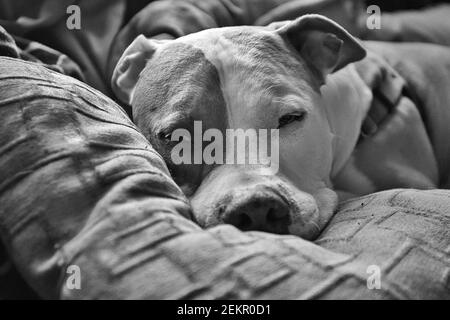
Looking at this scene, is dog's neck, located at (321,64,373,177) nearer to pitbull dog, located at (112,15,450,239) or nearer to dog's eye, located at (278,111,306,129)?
pitbull dog, located at (112,15,450,239)

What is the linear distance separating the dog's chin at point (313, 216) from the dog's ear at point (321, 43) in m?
0.31

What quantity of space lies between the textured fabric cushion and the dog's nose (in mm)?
83

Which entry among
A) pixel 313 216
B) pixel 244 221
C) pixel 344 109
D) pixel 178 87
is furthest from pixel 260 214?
pixel 344 109

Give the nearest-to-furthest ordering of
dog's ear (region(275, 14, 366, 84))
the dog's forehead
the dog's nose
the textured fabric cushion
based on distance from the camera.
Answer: the textured fabric cushion → the dog's nose → the dog's forehead → dog's ear (region(275, 14, 366, 84))

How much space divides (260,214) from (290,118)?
0.30 meters

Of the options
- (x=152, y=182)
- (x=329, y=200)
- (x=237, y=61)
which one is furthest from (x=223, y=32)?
(x=152, y=182)

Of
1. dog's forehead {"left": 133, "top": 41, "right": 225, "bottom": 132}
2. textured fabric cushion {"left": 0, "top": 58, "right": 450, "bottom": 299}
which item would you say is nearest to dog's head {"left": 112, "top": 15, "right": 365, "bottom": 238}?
dog's forehead {"left": 133, "top": 41, "right": 225, "bottom": 132}

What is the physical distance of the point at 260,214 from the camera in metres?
1.07

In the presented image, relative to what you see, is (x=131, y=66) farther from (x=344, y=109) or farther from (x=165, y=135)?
(x=344, y=109)

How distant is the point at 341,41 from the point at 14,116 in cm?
80

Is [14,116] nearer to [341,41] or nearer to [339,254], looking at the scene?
[339,254]

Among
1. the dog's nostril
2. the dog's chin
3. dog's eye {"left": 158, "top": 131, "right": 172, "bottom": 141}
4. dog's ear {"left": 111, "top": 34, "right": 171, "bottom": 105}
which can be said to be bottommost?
the dog's chin

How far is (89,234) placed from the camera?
86cm

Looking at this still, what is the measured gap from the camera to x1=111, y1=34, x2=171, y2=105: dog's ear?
1.48 m
